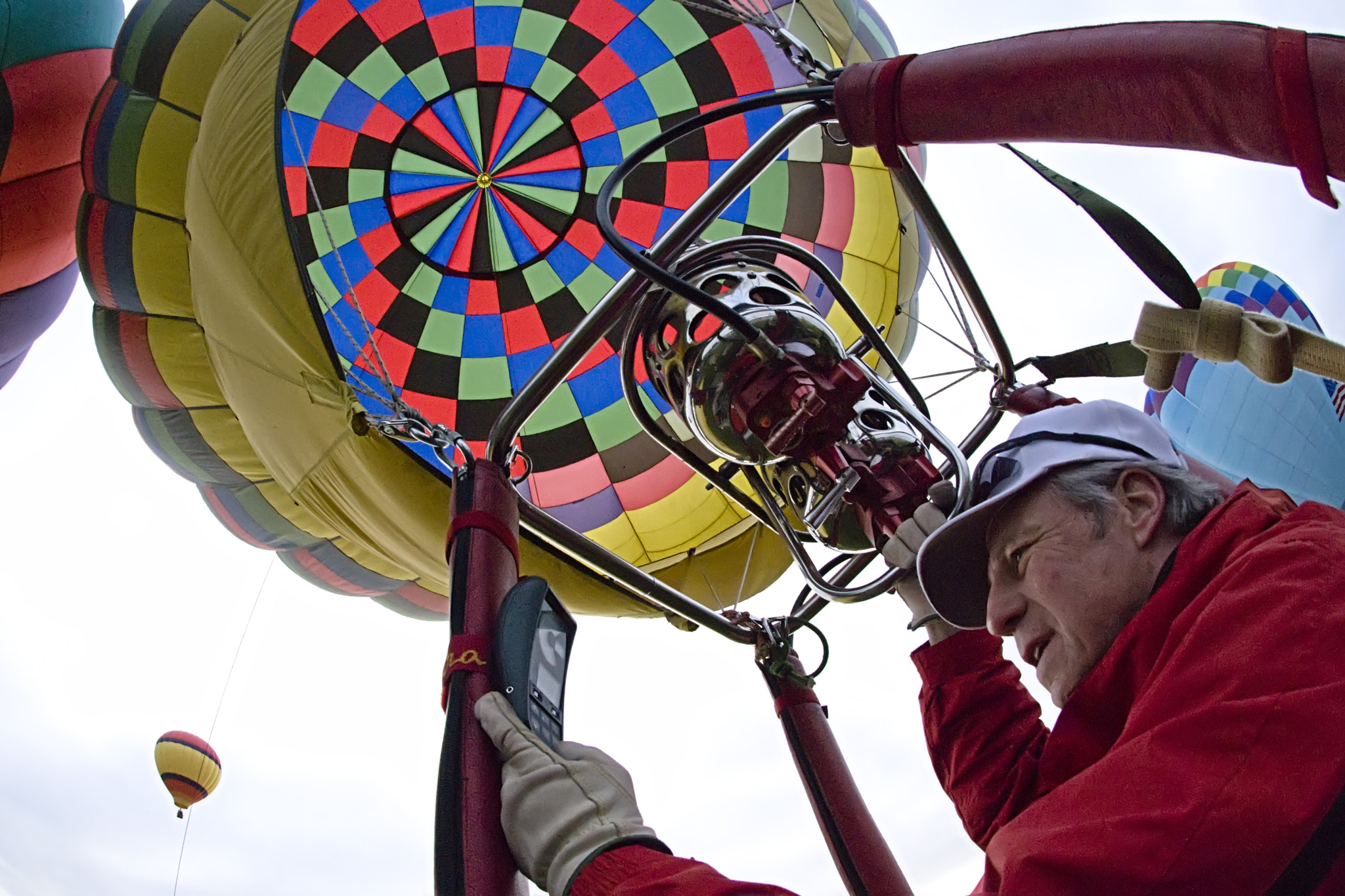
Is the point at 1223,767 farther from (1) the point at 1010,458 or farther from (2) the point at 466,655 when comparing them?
(2) the point at 466,655

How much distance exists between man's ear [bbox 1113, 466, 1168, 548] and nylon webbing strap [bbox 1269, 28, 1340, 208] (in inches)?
11.4

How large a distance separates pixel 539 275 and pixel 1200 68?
2.47 meters

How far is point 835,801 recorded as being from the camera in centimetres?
146

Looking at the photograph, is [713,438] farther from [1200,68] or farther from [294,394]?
[294,394]

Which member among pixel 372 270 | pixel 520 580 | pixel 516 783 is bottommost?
pixel 516 783

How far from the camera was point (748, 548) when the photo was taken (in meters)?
2.73

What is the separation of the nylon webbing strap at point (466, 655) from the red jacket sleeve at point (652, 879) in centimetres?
36

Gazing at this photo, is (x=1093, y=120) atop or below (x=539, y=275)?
below

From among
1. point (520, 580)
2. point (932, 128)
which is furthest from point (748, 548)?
point (932, 128)

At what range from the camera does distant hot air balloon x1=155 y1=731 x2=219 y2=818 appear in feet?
20.0

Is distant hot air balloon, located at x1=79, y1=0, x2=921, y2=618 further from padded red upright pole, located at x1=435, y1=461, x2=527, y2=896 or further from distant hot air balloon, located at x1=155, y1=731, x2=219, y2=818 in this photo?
distant hot air balloon, located at x1=155, y1=731, x2=219, y2=818

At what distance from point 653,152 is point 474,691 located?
62 centimetres

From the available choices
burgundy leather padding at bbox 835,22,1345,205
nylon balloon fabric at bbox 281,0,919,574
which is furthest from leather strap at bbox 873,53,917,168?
nylon balloon fabric at bbox 281,0,919,574

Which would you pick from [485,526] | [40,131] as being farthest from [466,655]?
[40,131]
